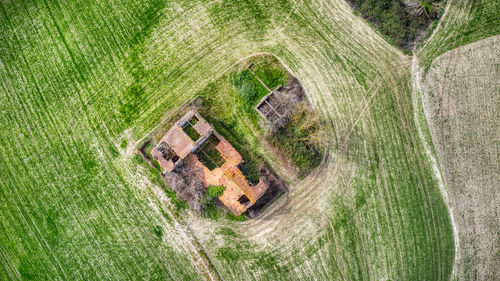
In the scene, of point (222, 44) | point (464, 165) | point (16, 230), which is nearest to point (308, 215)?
point (464, 165)

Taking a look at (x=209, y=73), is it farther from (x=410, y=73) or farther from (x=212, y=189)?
(x=410, y=73)

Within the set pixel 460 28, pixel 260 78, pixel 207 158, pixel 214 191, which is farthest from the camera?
pixel 460 28

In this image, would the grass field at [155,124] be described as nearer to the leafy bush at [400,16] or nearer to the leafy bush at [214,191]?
the leafy bush at [400,16]

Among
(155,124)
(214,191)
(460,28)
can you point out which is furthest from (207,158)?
(460,28)

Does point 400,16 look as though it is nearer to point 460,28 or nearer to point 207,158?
point 460,28

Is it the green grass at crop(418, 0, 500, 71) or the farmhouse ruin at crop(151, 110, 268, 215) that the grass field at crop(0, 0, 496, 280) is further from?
the farmhouse ruin at crop(151, 110, 268, 215)
